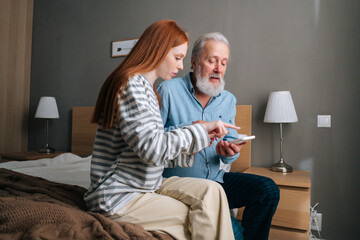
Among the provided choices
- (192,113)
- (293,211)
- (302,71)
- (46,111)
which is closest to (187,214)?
(192,113)

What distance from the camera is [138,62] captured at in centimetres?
99

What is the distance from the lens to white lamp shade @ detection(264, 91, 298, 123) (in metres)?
1.98

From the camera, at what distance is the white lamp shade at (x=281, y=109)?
1.98m

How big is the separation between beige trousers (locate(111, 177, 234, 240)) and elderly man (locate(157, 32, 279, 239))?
40cm

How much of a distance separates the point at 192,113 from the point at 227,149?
A: 341 mm

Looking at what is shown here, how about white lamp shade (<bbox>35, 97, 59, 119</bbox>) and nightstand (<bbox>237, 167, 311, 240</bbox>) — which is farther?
white lamp shade (<bbox>35, 97, 59, 119</bbox>)

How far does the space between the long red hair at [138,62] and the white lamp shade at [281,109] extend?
1200 mm

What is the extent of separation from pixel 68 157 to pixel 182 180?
1.63 metres

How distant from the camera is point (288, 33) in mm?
2232

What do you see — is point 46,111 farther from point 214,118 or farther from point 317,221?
point 317,221

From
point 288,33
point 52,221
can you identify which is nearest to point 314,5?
point 288,33

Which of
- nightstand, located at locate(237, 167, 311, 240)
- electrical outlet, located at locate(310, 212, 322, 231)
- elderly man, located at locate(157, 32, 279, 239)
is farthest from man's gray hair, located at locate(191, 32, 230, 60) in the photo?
electrical outlet, located at locate(310, 212, 322, 231)

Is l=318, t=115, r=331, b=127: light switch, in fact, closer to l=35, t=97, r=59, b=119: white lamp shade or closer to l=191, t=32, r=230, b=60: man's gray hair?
l=191, t=32, r=230, b=60: man's gray hair

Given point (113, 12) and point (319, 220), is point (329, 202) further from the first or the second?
point (113, 12)
